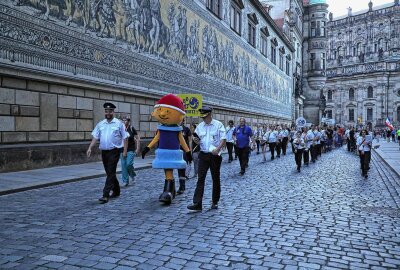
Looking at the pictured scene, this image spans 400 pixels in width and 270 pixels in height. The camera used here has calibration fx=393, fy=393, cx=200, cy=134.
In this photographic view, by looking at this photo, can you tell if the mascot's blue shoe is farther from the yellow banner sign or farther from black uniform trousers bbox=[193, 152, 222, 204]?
the yellow banner sign

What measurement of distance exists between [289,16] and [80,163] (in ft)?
141

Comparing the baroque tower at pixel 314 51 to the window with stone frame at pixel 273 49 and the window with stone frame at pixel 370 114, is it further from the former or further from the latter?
the window with stone frame at pixel 370 114

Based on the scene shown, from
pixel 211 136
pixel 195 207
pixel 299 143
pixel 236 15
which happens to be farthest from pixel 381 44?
pixel 195 207

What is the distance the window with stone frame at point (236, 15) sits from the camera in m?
28.2

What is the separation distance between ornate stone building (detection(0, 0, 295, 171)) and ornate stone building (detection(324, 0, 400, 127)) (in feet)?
196

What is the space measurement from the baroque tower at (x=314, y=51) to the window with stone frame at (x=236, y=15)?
31.8 meters

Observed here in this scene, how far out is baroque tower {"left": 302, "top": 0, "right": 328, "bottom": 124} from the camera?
192 ft

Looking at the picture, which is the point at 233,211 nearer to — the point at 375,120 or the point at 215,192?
the point at 215,192

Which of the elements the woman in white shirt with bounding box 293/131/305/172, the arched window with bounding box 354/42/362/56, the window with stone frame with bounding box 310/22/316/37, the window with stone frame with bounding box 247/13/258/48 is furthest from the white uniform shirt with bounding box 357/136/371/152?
the arched window with bounding box 354/42/362/56

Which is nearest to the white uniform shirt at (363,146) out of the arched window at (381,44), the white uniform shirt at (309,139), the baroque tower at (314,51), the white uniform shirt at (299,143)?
the white uniform shirt at (299,143)

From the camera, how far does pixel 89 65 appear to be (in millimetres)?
13195

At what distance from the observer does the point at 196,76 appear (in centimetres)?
2170

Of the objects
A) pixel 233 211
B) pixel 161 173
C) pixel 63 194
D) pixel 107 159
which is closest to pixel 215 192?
pixel 233 211

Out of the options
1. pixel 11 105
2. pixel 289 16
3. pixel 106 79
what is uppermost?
pixel 289 16
